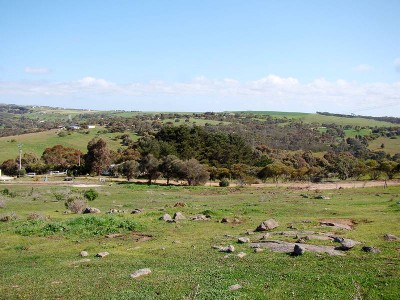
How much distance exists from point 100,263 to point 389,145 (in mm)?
143553

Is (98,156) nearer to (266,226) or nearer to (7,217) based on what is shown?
(7,217)

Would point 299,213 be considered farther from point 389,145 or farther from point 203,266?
point 389,145

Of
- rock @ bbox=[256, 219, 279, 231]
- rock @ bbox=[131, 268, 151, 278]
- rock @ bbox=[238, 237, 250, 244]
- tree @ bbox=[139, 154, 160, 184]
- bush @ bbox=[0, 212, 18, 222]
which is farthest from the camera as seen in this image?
tree @ bbox=[139, 154, 160, 184]

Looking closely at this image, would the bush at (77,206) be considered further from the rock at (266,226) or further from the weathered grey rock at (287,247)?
the weathered grey rock at (287,247)

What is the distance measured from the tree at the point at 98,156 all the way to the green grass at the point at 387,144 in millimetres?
94322

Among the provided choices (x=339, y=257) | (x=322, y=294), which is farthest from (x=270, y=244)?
(x=322, y=294)

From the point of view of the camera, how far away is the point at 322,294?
12.9 meters

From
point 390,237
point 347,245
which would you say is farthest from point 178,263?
point 390,237

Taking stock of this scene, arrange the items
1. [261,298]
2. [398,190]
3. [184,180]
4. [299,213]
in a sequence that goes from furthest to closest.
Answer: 1. [184,180]
2. [398,190]
3. [299,213]
4. [261,298]

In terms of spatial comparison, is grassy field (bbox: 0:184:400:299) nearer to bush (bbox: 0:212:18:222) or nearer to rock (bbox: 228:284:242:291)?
rock (bbox: 228:284:242:291)

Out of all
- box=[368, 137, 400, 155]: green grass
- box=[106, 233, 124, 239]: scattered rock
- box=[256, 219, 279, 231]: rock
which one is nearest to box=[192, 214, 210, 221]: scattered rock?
box=[256, 219, 279, 231]: rock

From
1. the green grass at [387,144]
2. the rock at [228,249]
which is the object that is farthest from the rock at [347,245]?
the green grass at [387,144]

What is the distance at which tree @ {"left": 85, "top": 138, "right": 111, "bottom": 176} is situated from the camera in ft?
275

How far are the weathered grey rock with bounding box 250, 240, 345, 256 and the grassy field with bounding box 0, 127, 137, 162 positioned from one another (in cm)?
10748
